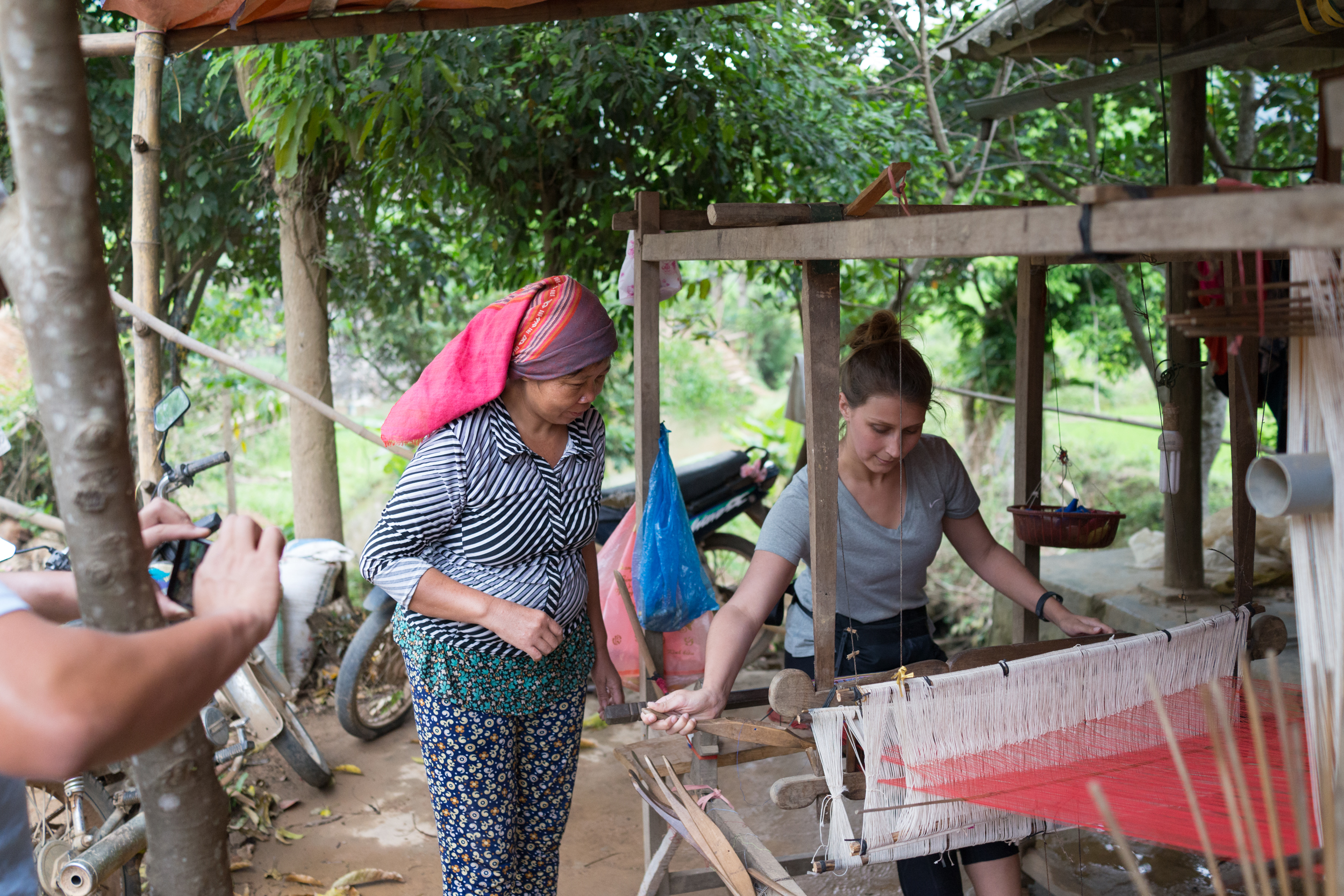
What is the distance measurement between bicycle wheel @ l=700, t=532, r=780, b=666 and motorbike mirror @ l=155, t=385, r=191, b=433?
2.40 meters

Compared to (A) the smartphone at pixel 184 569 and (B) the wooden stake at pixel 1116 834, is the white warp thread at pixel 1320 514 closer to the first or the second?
(B) the wooden stake at pixel 1116 834

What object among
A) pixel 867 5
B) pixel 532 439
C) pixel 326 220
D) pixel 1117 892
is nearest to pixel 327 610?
pixel 326 220

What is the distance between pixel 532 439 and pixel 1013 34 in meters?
3.29

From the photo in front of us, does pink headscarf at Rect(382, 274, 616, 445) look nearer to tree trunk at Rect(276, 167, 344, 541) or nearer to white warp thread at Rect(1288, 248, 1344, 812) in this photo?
white warp thread at Rect(1288, 248, 1344, 812)

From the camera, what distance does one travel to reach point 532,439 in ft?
7.53

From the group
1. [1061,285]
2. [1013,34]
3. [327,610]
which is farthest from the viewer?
[1061,285]

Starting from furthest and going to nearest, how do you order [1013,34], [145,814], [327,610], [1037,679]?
[327,610]
[1013,34]
[1037,679]
[145,814]

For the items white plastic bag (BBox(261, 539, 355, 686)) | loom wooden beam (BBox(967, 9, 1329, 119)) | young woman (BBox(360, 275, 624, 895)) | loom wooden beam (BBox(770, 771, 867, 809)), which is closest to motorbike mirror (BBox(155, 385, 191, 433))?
young woman (BBox(360, 275, 624, 895))

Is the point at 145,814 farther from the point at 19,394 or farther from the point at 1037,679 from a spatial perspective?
the point at 19,394

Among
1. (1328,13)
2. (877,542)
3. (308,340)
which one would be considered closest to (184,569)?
(308,340)

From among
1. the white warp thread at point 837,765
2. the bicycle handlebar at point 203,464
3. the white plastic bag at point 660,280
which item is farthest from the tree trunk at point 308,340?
the white warp thread at point 837,765

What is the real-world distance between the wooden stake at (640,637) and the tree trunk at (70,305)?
174cm

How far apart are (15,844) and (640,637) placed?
63.9 inches

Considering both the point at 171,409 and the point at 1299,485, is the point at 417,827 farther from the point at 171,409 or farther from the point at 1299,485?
the point at 1299,485
